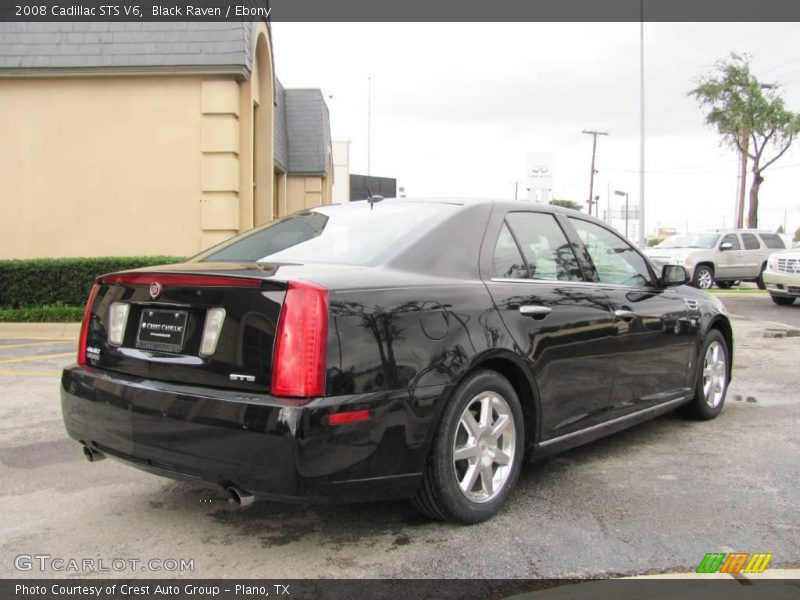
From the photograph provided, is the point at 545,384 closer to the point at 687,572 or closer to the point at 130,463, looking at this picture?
the point at 687,572

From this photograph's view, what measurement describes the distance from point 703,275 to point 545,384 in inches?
719

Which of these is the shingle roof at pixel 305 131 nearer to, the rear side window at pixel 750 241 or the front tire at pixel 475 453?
the rear side window at pixel 750 241

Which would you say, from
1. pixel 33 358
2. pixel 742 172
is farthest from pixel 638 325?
pixel 742 172

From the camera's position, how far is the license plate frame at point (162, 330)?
307 cm

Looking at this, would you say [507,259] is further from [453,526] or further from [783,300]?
[783,300]

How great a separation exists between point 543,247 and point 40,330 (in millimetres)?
8756

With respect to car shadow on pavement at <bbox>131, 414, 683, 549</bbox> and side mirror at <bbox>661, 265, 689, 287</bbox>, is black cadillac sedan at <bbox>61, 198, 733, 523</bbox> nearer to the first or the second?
car shadow on pavement at <bbox>131, 414, 683, 549</bbox>

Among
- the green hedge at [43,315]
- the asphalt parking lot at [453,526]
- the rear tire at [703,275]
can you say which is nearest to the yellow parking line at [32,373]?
the asphalt parking lot at [453,526]

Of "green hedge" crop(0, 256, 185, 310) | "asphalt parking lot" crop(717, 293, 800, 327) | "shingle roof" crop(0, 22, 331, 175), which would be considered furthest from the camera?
"asphalt parking lot" crop(717, 293, 800, 327)

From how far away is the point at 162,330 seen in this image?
314cm

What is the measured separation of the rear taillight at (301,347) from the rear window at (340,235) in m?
0.56

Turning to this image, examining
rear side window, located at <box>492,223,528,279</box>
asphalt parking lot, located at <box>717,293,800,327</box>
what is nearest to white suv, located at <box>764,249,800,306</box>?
asphalt parking lot, located at <box>717,293,800,327</box>

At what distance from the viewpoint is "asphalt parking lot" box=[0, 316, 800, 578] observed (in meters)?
3.00

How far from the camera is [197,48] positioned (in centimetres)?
1201
